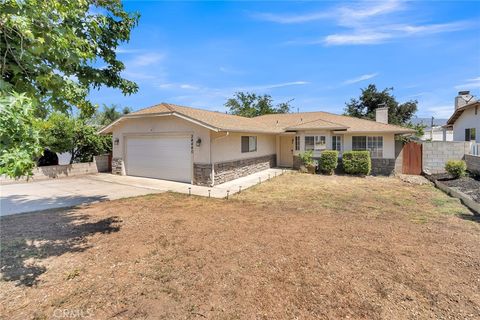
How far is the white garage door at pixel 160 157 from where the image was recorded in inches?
469

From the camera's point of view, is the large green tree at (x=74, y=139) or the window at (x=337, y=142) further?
the window at (x=337, y=142)

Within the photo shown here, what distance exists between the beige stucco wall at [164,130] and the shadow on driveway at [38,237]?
5250mm

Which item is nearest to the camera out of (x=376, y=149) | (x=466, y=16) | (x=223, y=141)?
(x=466, y=16)

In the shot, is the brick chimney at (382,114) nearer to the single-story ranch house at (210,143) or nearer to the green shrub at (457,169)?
the single-story ranch house at (210,143)

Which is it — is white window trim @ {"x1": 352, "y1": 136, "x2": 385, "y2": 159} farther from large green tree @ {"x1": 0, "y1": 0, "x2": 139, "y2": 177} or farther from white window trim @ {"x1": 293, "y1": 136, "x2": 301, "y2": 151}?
large green tree @ {"x1": 0, "y1": 0, "x2": 139, "y2": 177}

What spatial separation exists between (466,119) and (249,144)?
1624 cm

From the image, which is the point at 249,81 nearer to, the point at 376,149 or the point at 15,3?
the point at 376,149

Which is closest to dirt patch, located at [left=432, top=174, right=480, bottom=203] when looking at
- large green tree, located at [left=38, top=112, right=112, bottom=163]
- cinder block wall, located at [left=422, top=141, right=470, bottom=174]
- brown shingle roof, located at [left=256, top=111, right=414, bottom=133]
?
cinder block wall, located at [left=422, top=141, right=470, bottom=174]

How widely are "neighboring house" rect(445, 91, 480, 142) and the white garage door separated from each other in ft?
59.4

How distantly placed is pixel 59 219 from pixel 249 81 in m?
28.0

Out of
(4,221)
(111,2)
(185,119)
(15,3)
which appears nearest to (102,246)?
(4,221)

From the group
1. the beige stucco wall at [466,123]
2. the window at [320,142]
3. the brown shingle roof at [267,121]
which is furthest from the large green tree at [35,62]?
the beige stucco wall at [466,123]

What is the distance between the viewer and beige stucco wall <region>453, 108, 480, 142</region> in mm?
16297

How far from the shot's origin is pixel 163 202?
27.5 feet
